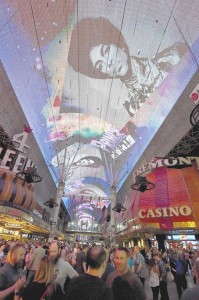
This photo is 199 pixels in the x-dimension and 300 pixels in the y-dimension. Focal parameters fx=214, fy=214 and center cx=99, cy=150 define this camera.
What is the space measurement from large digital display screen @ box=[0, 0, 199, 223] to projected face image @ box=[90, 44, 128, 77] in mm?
89

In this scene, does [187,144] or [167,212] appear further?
[187,144]

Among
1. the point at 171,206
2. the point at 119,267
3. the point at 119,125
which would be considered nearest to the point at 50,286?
the point at 119,267

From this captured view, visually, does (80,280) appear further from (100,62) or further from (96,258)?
(100,62)

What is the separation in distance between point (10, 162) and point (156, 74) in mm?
14962

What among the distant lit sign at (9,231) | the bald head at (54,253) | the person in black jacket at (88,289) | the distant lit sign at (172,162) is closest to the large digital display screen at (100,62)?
the distant lit sign at (172,162)

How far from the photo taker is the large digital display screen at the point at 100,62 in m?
15.5

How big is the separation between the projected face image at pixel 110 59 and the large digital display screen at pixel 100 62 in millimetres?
89

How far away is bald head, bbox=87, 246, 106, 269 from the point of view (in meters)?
2.26

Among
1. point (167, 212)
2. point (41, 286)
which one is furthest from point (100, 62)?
point (41, 286)

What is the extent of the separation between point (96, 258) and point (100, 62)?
21.5 m

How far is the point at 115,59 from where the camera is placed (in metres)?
20.6

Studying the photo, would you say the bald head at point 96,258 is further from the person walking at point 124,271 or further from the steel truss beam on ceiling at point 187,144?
the steel truss beam on ceiling at point 187,144

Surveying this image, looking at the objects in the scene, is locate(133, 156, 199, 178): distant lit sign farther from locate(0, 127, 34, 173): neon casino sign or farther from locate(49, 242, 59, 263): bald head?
locate(49, 242, 59, 263): bald head

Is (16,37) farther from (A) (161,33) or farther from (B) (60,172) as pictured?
(B) (60,172)
